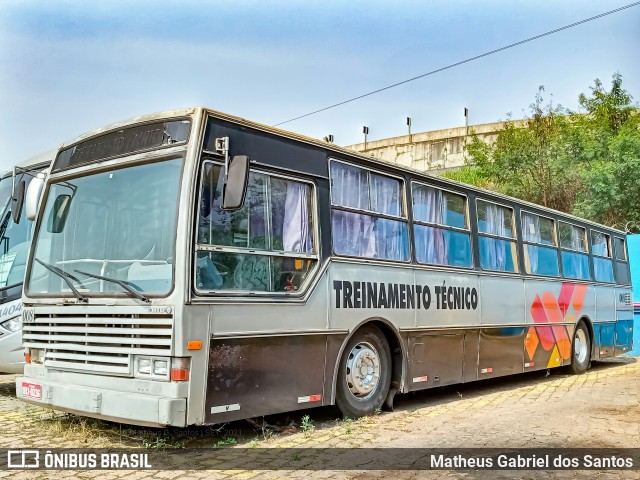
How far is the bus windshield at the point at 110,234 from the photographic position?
5473mm

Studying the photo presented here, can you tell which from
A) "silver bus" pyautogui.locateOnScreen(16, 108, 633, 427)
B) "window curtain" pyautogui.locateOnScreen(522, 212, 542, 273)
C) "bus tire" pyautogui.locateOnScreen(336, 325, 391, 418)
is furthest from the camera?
"window curtain" pyautogui.locateOnScreen(522, 212, 542, 273)

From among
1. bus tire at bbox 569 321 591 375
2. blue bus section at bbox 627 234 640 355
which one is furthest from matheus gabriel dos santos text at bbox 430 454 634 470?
blue bus section at bbox 627 234 640 355

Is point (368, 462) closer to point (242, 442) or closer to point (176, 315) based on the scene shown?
point (242, 442)

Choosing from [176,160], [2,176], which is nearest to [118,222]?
[176,160]

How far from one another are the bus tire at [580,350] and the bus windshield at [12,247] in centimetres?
957

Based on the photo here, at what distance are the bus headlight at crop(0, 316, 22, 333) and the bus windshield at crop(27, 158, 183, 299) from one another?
189 centimetres

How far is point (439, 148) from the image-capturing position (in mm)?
29000

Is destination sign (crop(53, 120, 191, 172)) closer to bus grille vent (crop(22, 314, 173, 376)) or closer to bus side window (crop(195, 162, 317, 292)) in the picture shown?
bus side window (crop(195, 162, 317, 292))

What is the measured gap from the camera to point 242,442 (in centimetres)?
596

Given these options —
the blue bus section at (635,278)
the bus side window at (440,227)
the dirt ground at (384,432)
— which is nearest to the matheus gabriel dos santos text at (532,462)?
the dirt ground at (384,432)

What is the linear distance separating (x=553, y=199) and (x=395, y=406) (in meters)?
16.3

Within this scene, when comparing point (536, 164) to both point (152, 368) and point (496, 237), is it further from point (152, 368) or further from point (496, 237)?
point (152, 368)

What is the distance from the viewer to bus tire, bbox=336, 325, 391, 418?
22.5 feet

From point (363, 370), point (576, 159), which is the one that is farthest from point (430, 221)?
point (576, 159)
